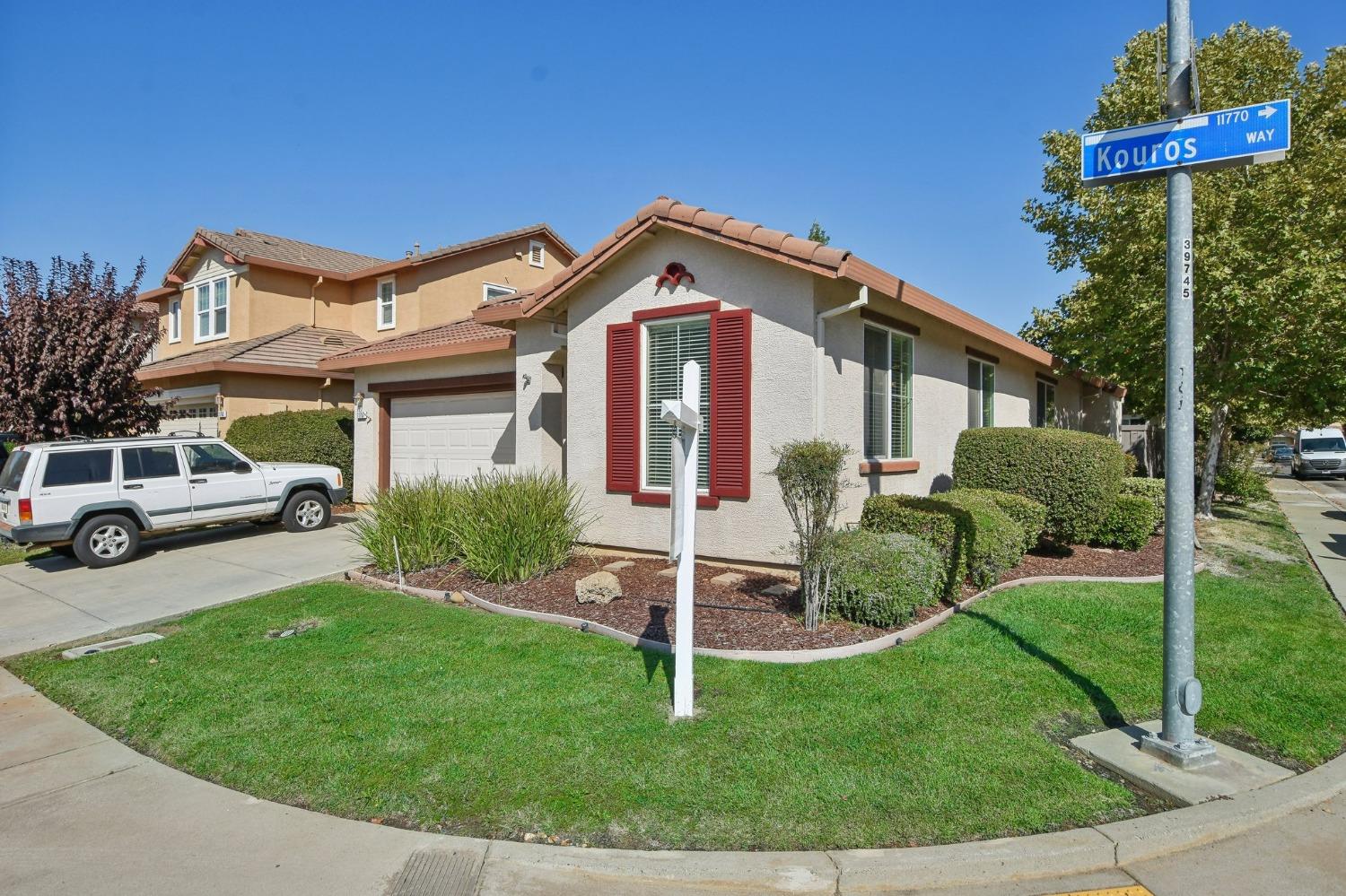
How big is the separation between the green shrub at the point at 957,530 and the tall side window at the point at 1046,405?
935cm

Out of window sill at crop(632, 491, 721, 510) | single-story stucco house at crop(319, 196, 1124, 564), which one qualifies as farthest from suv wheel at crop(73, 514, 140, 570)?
window sill at crop(632, 491, 721, 510)

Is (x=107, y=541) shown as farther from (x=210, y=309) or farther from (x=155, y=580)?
(x=210, y=309)

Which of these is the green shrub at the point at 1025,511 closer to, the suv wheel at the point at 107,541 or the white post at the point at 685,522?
the white post at the point at 685,522

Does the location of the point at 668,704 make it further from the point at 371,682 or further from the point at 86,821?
the point at 86,821

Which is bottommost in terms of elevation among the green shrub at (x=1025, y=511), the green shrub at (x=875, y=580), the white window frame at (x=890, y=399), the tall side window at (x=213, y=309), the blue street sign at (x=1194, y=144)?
the green shrub at (x=875, y=580)

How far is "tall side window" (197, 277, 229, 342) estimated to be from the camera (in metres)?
20.7

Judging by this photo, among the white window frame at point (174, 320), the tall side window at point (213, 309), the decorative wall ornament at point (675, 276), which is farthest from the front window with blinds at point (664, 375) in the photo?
the white window frame at point (174, 320)

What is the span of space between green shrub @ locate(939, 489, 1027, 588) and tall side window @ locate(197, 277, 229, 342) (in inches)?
784

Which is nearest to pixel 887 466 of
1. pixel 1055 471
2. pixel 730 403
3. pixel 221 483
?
pixel 1055 471

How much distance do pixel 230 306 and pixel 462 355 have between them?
10998 millimetres

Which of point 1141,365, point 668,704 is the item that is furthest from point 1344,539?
point 668,704

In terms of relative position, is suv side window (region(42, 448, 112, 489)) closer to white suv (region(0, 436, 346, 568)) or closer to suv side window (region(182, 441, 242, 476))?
white suv (region(0, 436, 346, 568))

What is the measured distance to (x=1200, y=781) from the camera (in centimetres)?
390

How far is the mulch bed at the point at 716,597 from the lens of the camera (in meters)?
6.16
